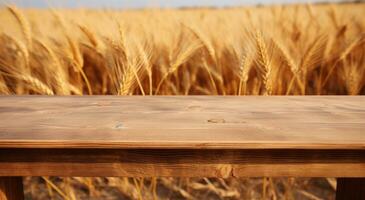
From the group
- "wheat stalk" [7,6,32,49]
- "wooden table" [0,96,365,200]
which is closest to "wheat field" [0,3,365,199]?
"wheat stalk" [7,6,32,49]

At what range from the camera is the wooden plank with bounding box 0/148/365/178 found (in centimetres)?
50

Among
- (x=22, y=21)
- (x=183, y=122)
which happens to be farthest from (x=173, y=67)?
(x=22, y=21)

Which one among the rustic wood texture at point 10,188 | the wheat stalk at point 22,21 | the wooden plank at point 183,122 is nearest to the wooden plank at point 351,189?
the wooden plank at point 183,122

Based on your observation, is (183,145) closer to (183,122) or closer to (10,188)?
(183,122)

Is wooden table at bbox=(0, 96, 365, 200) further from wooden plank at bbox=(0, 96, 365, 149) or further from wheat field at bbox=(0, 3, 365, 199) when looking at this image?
wheat field at bbox=(0, 3, 365, 199)

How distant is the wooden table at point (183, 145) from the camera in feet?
1.53

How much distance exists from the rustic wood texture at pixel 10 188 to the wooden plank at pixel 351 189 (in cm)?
77

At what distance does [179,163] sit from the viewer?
1.68ft

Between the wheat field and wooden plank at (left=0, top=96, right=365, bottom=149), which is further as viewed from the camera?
the wheat field

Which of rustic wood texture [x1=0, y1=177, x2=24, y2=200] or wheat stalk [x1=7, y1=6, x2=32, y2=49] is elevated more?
wheat stalk [x1=7, y1=6, x2=32, y2=49]

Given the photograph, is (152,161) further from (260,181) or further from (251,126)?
(260,181)

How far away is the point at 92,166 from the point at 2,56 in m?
1.17

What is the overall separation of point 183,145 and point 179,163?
6 cm

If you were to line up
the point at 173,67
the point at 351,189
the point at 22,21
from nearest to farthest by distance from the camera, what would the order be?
the point at 351,189 → the point at 173,67 → the point at 22,21
